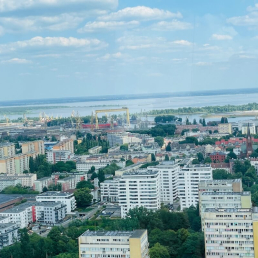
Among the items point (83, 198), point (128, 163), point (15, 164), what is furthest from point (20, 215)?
point (15, 164)

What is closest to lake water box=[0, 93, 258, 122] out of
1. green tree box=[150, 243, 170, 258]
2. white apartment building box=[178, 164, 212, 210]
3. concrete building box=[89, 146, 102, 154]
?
concrete building box=[89, 146, 102, 154]

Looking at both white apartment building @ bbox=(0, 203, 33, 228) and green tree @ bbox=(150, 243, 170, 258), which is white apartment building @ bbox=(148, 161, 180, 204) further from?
green tree @ bbox=(150, 243, 170, 258)

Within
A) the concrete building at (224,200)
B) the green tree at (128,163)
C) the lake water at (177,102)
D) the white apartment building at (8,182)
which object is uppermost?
the lake water at (177,102)

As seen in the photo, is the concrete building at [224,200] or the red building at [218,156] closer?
the concrete building at [224,200]

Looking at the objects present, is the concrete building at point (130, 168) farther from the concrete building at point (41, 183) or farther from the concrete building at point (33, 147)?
the concrete building at point (33, 147)

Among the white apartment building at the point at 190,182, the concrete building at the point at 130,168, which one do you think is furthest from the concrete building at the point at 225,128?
the white apartment building at the point at 190,182

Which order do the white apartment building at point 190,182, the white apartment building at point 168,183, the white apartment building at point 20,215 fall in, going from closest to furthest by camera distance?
the white apartment building at point 20,215 < the white apartment building at point 190,182 < the white apartment building at point 168,183

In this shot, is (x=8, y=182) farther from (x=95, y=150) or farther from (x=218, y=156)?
(x=95, y=150)
